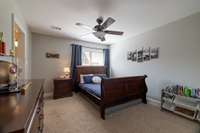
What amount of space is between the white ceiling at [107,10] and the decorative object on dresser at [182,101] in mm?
1971

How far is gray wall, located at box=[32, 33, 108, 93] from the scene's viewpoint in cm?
434

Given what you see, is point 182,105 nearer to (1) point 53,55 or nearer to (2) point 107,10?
(2) point 107,10

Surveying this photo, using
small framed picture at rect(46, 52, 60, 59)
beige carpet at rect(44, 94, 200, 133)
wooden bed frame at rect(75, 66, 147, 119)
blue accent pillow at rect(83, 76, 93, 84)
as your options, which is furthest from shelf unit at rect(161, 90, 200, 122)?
small framed picture at rect(46, 52, 60, 59)

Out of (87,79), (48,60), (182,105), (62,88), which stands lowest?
(182,105)

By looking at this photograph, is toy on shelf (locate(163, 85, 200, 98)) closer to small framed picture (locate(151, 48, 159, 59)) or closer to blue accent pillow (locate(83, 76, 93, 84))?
small framed picture (locate(151, 48, 159, 59))

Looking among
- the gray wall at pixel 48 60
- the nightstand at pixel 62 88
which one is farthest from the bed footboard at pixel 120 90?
the gray wall at pixel 48 60

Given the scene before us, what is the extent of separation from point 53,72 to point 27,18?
2302 mm

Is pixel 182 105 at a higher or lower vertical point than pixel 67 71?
lower

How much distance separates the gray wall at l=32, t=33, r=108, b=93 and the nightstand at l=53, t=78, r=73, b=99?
2.17 ft

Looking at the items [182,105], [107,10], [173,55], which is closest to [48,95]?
[107,10]

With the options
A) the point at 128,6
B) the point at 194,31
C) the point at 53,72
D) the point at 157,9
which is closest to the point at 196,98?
the point at 194,31

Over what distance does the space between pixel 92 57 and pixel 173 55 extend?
367 centimetres

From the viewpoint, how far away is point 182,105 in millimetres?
2773

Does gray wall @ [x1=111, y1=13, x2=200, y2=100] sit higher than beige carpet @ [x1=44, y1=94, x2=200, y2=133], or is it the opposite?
gray wall @ [x1=111, y1=13, x2=200, y2=100]
